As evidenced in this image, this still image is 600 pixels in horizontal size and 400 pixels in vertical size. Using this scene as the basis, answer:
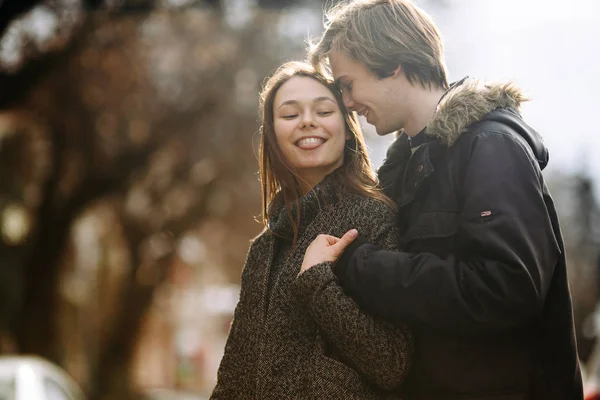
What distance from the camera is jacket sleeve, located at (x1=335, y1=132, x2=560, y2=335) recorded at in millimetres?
2566

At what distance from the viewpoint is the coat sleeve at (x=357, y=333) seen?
2.77m

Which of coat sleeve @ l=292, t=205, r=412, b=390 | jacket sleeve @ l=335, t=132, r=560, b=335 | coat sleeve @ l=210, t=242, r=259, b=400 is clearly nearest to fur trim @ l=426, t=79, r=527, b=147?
jacket sleeve @ l=335, t=132, r=560, b=335

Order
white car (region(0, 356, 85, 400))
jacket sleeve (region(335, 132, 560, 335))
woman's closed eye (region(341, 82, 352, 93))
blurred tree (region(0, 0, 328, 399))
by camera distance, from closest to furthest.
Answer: jacket sleeve (region(335, 132, 560, 335)) < woman's closed eye (region(341, 82, 352, 93)) < white car (region(0, 356, 85, 400)) < blurred tree (region(0, 0, 328, 399))

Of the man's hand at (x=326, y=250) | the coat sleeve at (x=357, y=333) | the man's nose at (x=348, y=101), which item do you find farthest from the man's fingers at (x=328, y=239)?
the man's nose at (x=348, y=101)

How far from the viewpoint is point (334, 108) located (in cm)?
327

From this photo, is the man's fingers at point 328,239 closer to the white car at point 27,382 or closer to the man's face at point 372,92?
the man's face at point 372,92

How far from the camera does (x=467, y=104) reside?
2.86 m

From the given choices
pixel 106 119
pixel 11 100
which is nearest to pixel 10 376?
pixel 11 100

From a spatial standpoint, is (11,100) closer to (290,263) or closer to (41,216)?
(41,216)

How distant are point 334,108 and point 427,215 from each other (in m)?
0.65

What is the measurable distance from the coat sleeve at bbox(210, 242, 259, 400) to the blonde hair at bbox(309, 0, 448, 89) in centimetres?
90

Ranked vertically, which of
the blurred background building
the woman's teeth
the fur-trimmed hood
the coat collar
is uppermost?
the blurred background building

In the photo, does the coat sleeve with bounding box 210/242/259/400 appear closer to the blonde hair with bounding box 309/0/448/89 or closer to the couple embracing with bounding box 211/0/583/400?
the couple embracing with bounding box 211/0/583/400

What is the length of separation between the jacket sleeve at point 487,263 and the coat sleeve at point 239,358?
Answer: 58 centimetres
